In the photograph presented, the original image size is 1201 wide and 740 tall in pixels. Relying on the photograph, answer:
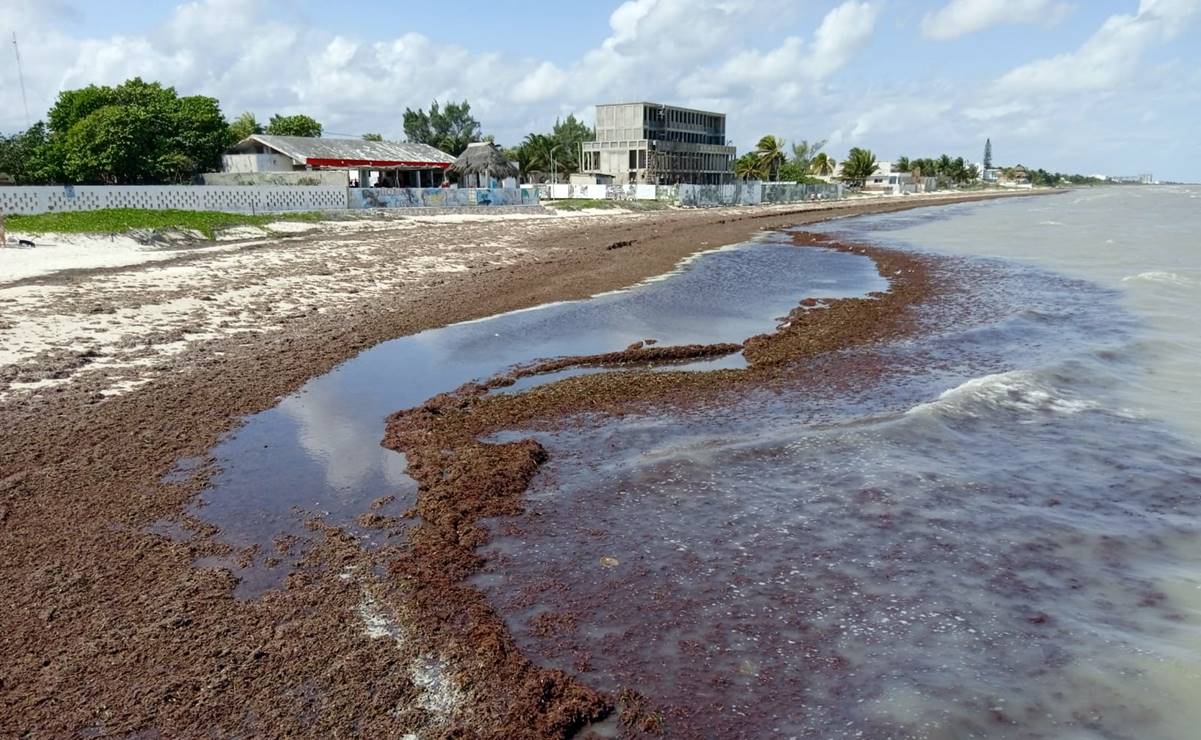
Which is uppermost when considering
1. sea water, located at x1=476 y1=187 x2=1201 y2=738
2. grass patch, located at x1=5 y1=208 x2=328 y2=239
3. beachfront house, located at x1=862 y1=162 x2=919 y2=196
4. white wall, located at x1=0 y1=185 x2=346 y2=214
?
beachfront house, located at x1=862 y1=162 x2=919 y2=196

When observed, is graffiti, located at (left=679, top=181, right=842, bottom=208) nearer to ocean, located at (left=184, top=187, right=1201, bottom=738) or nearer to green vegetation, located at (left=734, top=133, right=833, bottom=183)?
green vegetation, located at (left=734, top=133, right=833, bottom=183)

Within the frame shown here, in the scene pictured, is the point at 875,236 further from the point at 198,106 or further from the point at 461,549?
the point at 198,106

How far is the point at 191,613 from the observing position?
5395 millimetres

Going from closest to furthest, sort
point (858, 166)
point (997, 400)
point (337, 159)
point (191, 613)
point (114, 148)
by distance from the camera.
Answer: point (191, 613) < point (997, 400) < point (114, 148) < point (337, 159) < point (858, 166)

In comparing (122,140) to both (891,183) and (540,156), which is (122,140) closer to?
(540,156)

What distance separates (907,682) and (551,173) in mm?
89660

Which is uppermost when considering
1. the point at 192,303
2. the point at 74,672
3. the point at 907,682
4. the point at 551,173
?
the point at 551,173

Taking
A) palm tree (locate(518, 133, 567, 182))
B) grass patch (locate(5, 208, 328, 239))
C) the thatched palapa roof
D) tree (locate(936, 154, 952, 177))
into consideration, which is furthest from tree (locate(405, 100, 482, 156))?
tree (locate(936, 154, 952, 177))

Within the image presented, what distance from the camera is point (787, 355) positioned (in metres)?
13.6

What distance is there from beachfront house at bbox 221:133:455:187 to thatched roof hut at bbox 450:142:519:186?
1115 mm

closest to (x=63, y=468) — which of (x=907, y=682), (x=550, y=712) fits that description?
(x=550, y=712)

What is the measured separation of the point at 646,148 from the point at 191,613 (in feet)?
314

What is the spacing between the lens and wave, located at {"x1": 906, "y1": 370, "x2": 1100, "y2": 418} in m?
10.7

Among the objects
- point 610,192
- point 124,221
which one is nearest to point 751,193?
point 610,192
